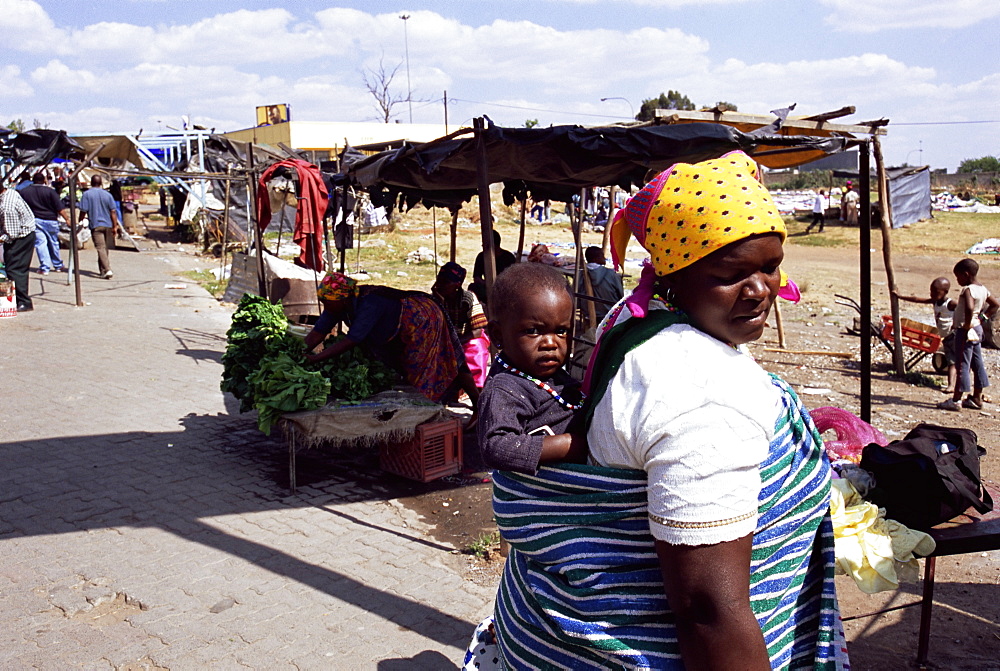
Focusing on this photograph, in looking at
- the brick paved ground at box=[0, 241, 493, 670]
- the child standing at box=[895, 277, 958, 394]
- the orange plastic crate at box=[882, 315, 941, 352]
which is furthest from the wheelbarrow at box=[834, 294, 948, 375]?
the brick paved ground at box=[0, 241, 493, 670]

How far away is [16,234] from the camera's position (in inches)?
450

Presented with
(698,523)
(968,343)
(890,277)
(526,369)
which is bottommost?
(968,343)

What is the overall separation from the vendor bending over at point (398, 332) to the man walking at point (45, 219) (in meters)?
10.5

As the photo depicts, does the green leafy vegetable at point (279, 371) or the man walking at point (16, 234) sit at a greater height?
the man walking at point (16, 234)

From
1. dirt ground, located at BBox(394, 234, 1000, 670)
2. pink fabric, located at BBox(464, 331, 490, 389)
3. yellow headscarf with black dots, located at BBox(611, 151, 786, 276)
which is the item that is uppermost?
yellow headscarf with black dots, located at BBox(611, 151, 786, 276)

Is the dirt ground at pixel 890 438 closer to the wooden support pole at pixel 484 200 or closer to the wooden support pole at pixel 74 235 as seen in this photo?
the wooden support pole at pixel 484 200

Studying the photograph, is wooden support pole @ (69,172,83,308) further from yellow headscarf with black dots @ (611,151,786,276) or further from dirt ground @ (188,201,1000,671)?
yellow headscarf with black dots @ (611,151,786,276)

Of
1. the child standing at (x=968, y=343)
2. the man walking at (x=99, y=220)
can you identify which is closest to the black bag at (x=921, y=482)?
the child standing at (x=968, y=343)

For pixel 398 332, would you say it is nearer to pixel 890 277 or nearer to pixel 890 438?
pixel 890 438

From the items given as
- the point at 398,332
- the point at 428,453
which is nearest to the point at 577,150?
the point at 398,332

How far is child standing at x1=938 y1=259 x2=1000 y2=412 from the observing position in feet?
26.4

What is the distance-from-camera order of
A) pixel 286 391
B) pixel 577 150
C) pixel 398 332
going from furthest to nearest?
pixel 398 332 < pixel 286 391 < pixel 577 150

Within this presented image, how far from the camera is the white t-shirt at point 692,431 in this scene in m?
1.31

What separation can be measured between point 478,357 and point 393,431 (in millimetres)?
1516
